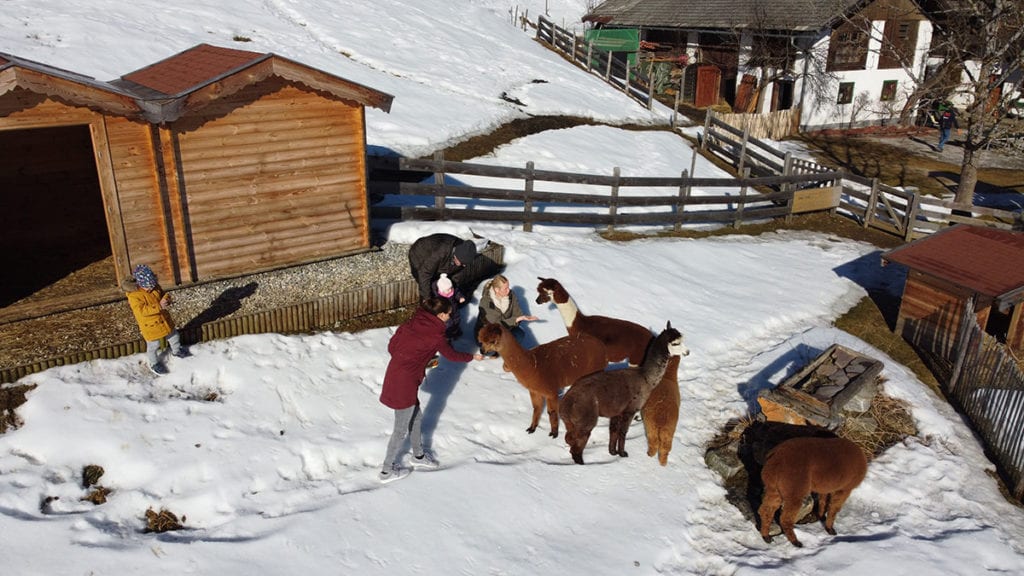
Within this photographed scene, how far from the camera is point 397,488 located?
23.0 feet

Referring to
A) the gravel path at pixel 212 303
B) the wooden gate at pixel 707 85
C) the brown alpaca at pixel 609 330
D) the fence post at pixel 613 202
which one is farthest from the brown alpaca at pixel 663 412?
the wooden gate at pixel 707 85

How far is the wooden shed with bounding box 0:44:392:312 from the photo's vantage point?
28.7ft

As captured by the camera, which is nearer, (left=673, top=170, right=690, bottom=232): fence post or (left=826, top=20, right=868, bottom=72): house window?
(left=673, top=170, right=690, bottom=232): fence post

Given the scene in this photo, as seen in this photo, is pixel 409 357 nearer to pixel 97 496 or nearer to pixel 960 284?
pixel 97 496

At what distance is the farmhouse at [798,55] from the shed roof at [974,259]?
61.9 ft

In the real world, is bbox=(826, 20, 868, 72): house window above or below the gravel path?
above

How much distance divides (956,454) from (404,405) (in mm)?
6303

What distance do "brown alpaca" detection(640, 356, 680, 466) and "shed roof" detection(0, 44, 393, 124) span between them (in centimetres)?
559

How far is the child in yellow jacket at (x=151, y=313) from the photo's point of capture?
7.71 m

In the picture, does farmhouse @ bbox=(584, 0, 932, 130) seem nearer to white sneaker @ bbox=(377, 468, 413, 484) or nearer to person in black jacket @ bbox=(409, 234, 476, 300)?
person in black jacket @ bbox=(409, 234, 476, 300)

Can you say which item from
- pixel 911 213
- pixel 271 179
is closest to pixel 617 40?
pixel 911 213

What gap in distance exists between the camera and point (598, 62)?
3222 centimetres

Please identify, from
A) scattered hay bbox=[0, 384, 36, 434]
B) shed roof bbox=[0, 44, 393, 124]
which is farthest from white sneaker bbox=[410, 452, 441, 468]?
shed roof bbox=[0, 44, 393, 124]

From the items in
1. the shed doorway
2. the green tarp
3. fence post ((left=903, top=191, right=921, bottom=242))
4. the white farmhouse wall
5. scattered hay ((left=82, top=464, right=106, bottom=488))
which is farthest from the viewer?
the green tarp
